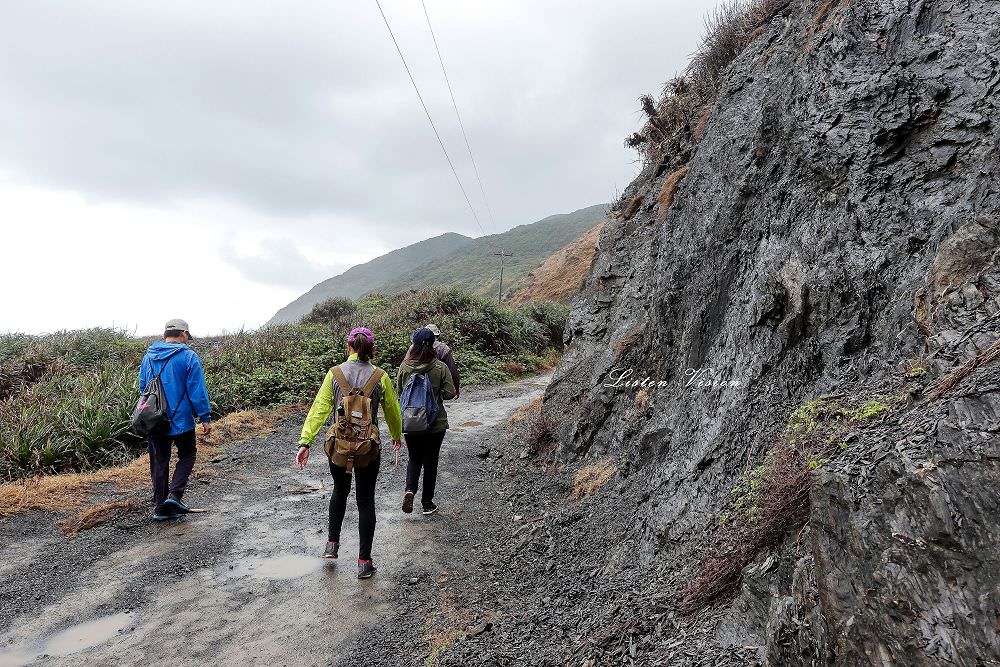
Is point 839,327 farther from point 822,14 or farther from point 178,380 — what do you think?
point 178,380

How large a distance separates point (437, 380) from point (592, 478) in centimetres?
205

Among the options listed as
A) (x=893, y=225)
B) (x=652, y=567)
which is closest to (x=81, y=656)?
(x=652, y=567)

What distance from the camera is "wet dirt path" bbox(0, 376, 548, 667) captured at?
393 centimetres

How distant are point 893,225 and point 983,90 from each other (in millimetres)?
1102

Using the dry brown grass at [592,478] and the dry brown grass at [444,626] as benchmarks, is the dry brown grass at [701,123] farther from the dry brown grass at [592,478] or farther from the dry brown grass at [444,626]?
the dry brown grass at [444,626]

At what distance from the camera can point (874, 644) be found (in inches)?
79.2

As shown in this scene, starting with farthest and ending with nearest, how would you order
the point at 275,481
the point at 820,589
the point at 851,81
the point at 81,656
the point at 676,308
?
the point at 275,481 → the point at 676,308 → the point at 851,81 → the point at 81,656 → the point at 820,589

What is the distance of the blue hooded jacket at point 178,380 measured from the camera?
6234 millimetres

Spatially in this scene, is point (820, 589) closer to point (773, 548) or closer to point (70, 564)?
point (773, 548)

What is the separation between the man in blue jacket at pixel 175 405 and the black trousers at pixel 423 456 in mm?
2240

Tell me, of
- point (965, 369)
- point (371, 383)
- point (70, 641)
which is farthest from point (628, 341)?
point (70, 641)

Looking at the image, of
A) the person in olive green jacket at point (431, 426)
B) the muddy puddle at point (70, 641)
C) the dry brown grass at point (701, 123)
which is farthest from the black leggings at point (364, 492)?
the dry brown grass at point (701, 123)

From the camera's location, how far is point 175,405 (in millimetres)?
6242

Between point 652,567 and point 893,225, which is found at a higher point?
point 893,225
